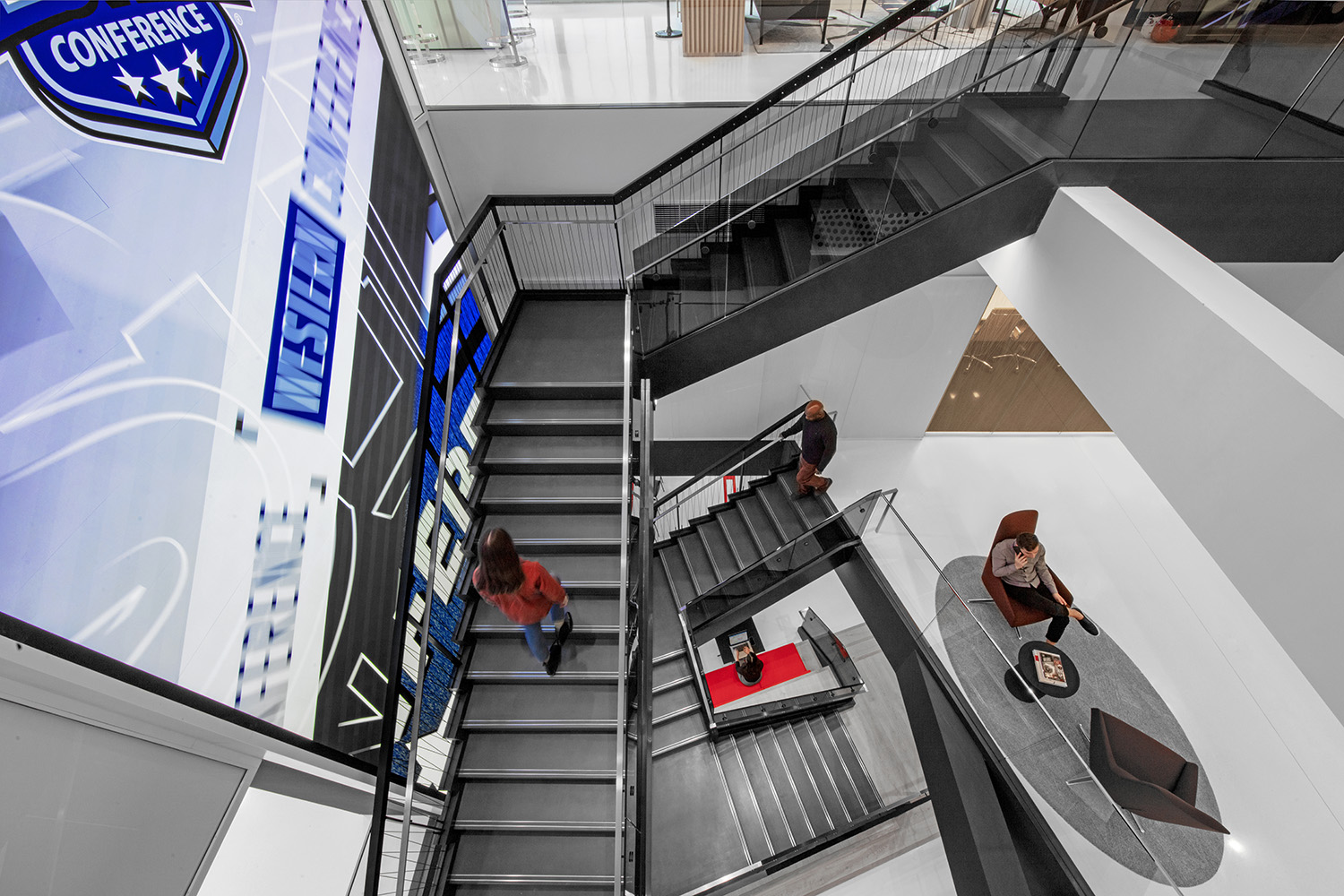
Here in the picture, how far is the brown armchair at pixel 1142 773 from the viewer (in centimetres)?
352

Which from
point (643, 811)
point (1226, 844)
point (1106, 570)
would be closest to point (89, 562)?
point (643, 811)

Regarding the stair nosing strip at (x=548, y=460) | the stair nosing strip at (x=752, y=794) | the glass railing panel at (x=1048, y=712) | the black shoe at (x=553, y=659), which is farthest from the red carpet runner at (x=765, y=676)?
the stair nosing strip at (x=548, y=460)

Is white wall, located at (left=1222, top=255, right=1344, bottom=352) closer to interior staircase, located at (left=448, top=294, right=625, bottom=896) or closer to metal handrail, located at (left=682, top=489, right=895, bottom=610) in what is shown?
metal handrail, located at (left=682, top=489, right=895, bottom=610)

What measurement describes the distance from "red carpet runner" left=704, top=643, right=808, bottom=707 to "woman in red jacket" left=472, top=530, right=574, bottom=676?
4.95 metres

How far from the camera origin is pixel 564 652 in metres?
4.79

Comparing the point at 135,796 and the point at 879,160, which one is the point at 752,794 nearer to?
the point at 135,796

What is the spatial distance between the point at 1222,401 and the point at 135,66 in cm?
546

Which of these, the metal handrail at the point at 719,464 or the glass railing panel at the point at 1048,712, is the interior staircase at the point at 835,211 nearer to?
the metal handrail at the point at 719,464

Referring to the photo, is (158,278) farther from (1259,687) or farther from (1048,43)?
(1259,687)

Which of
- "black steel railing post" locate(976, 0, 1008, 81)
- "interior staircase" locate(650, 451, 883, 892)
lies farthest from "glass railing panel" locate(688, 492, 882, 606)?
"black steel railing post" locate(976, 0, 1008, 81)

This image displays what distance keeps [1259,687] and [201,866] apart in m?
8.95

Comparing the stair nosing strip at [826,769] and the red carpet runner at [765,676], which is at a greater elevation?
the red carpet runner at [765,676]

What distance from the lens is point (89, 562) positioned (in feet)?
6.69

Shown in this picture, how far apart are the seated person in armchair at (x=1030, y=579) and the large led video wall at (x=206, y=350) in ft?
16.2
